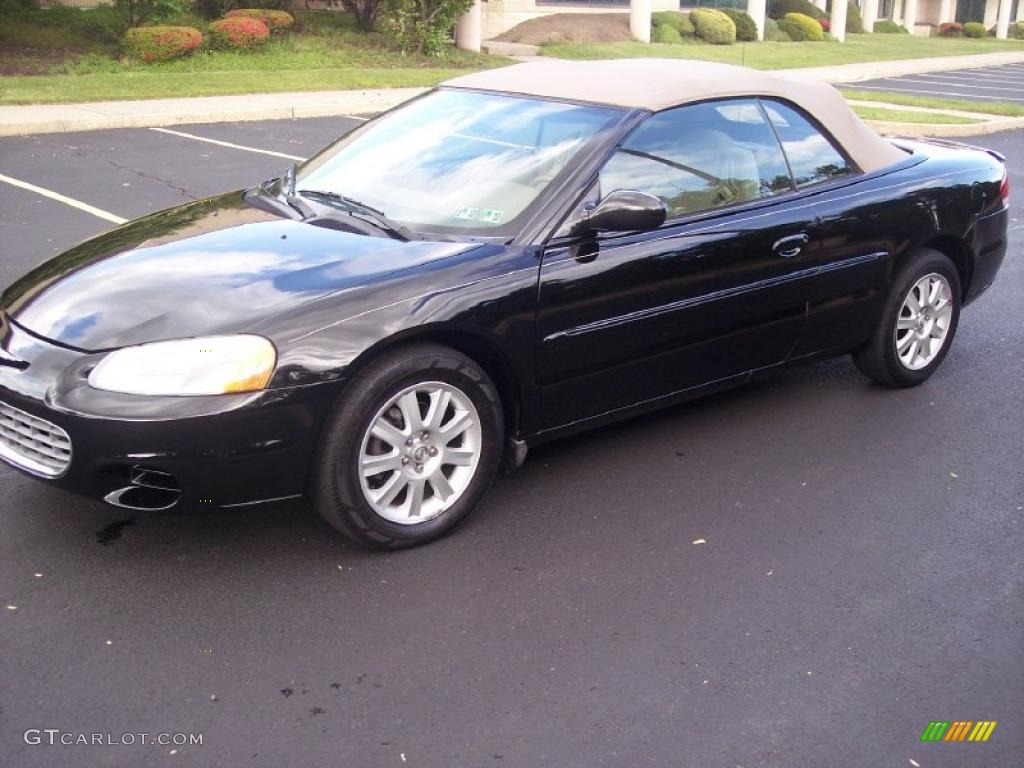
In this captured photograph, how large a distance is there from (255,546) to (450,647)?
92 cm

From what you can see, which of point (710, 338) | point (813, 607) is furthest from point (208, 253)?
point (813, 607)

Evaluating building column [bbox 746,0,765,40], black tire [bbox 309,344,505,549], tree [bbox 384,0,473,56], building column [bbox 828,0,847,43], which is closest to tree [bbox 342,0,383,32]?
tree [bbox 384,0,473,56]

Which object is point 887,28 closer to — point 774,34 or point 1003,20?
point 1003,20

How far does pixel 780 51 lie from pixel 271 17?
15246 millimetres

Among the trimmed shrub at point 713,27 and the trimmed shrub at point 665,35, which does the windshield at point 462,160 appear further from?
the trimmed shrub at point 713,27

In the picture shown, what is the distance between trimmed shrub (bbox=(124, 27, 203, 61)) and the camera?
19.4 meters

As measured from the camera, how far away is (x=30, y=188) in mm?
10125

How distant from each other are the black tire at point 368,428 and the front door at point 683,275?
0.34m

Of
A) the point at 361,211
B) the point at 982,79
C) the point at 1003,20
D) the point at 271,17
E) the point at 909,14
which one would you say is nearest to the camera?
the point at 361,211

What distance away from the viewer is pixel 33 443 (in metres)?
3.77

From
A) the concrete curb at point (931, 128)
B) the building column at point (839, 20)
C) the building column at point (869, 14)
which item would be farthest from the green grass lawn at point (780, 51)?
the concrete curb at point (931, 128)

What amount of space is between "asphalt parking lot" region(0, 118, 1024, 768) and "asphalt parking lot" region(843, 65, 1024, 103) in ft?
68.8

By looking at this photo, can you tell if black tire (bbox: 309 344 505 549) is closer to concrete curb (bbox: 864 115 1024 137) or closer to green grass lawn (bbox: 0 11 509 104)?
green grass lawn (bbox: 0 11 509 104)

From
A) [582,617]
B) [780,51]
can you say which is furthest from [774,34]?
[582,617]
